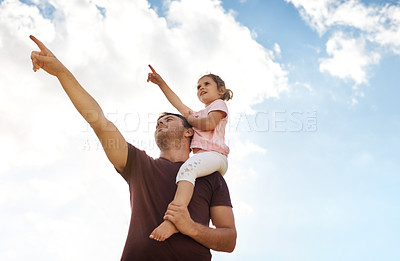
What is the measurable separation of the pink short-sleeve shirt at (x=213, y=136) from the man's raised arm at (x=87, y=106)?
991 mm

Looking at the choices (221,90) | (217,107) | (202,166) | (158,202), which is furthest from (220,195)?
(221,90)

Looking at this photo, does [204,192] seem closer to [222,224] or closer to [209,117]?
[222,224]

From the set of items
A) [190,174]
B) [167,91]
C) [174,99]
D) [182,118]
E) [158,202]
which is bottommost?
[158,202]

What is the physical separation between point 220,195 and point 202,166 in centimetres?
40

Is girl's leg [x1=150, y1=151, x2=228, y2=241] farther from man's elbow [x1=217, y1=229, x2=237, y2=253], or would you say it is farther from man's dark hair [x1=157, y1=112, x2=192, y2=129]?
man's dark hair [x1=157, y1=112, x2=192, y2=129]

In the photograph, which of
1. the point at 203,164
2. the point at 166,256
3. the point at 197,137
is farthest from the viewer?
the point at 197,137

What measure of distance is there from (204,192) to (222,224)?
38cm

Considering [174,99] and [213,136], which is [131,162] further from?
[174,99]

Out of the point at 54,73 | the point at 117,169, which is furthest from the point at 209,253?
the point at 54,73

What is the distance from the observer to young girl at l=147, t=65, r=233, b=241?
3589mm

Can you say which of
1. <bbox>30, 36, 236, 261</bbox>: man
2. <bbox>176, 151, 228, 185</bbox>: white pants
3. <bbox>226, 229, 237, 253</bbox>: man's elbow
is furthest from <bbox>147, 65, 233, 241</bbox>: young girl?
<bbox>226, 229, 237, 253</bbox>: man's elbow

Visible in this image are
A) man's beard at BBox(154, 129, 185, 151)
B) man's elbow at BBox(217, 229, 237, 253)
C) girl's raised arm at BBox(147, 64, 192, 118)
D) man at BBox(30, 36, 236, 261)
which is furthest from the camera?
girl's raised arm at BBox(147, 64, 192, 118)

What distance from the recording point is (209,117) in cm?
466

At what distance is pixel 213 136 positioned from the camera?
4.59 metres
